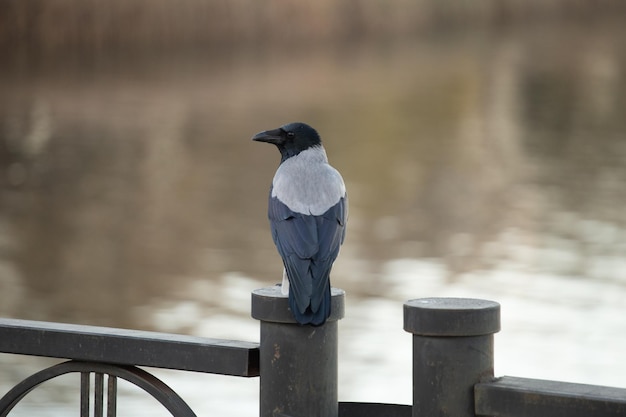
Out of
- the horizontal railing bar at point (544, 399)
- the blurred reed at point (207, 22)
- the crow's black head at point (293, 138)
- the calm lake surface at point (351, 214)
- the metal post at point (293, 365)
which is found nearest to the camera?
the horizontal railing bar at point (544, 399)

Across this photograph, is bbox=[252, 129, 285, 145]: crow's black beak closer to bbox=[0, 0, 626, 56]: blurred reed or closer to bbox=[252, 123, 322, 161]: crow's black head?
bbox=[252, 123, 322, 161]: crow's black head

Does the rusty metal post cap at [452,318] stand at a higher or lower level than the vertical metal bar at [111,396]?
higher

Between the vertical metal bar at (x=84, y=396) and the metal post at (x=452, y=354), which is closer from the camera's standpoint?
the metal post at (x=452, y=354)

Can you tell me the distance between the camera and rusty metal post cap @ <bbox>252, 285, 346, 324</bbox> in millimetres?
1695

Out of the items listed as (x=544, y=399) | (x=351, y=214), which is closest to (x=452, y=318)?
(x=544, y=399)

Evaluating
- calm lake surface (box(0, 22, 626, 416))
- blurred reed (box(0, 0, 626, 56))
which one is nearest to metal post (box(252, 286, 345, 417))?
calm lake surface (box(0, 22, 626, 416))

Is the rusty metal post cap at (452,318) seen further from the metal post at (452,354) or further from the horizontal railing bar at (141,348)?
the horizontal railing bar at (141,348)

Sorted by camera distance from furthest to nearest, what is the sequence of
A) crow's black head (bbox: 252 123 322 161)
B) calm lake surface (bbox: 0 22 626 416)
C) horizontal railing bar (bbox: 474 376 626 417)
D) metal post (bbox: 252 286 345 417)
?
1. calm lake surface (bbox: 0 22 626 416)
2. crow's black head (bbox: 252 123 322 161)
3. metal post (bbox: 252 286 345 417)
4. horizontal railing bar (bbox: 474 376 626 417)

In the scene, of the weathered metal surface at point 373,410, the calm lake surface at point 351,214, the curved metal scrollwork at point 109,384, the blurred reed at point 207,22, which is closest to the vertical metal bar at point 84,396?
the curved metal scrollwork at point 109,384

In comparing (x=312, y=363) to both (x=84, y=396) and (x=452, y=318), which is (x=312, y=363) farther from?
(x=84, y=396)

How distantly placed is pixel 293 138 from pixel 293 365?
1.73ft

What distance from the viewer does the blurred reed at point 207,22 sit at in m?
22.9

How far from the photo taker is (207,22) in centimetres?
2602

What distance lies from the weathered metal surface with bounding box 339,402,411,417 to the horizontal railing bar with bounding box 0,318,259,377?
15 cm
